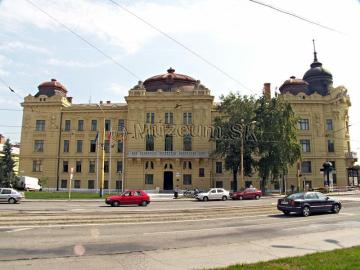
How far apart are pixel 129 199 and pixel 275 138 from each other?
24170 mm

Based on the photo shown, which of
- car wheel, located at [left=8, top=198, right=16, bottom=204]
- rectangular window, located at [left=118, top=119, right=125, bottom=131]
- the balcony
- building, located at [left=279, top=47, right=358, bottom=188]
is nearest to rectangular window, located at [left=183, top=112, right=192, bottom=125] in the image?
the balcony

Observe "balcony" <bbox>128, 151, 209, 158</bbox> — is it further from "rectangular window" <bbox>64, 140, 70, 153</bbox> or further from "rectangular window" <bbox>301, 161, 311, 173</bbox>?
"rectangular window" <bbox>301, 161, 311, 173</bbox>

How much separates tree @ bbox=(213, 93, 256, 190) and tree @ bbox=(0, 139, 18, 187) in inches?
1245

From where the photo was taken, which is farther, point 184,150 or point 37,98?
point 37,98

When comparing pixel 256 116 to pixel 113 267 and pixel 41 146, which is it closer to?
pixel 41 146

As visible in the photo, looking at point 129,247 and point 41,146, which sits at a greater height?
point 41,146

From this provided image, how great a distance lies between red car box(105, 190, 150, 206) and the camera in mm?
27172

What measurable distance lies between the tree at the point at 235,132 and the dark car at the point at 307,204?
25715 millimetres

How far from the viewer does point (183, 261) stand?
319 inches

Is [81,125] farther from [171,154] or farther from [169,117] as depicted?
[171,154]

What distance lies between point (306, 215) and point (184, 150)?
37.6 m

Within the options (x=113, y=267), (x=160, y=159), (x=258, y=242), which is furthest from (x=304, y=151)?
(x=113, y=267)

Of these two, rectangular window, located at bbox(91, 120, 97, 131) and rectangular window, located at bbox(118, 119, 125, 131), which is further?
rectangular window, located at bbox(91, 120, 97, 131)

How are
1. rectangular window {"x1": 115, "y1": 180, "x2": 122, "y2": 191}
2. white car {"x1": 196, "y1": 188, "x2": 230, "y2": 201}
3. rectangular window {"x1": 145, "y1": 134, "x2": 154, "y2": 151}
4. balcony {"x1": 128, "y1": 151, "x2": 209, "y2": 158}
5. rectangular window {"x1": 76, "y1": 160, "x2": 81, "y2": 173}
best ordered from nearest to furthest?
white car {"x1": 196, "y1": 188, "x2": 230, "y2": 201} < balcony {"x1": 128, "y1": 151, "x2": 209, "y2": 158} < rectangular window {"x1": 115, "y1": 180, "x2": 122, "y2": 191} < rectangular window {"x1": 145, "y1": 134, "x2": 154, "y2": 151} < rectangular window {"x1": 76, "y1": 160, "x2": 81, "y2": 173}
